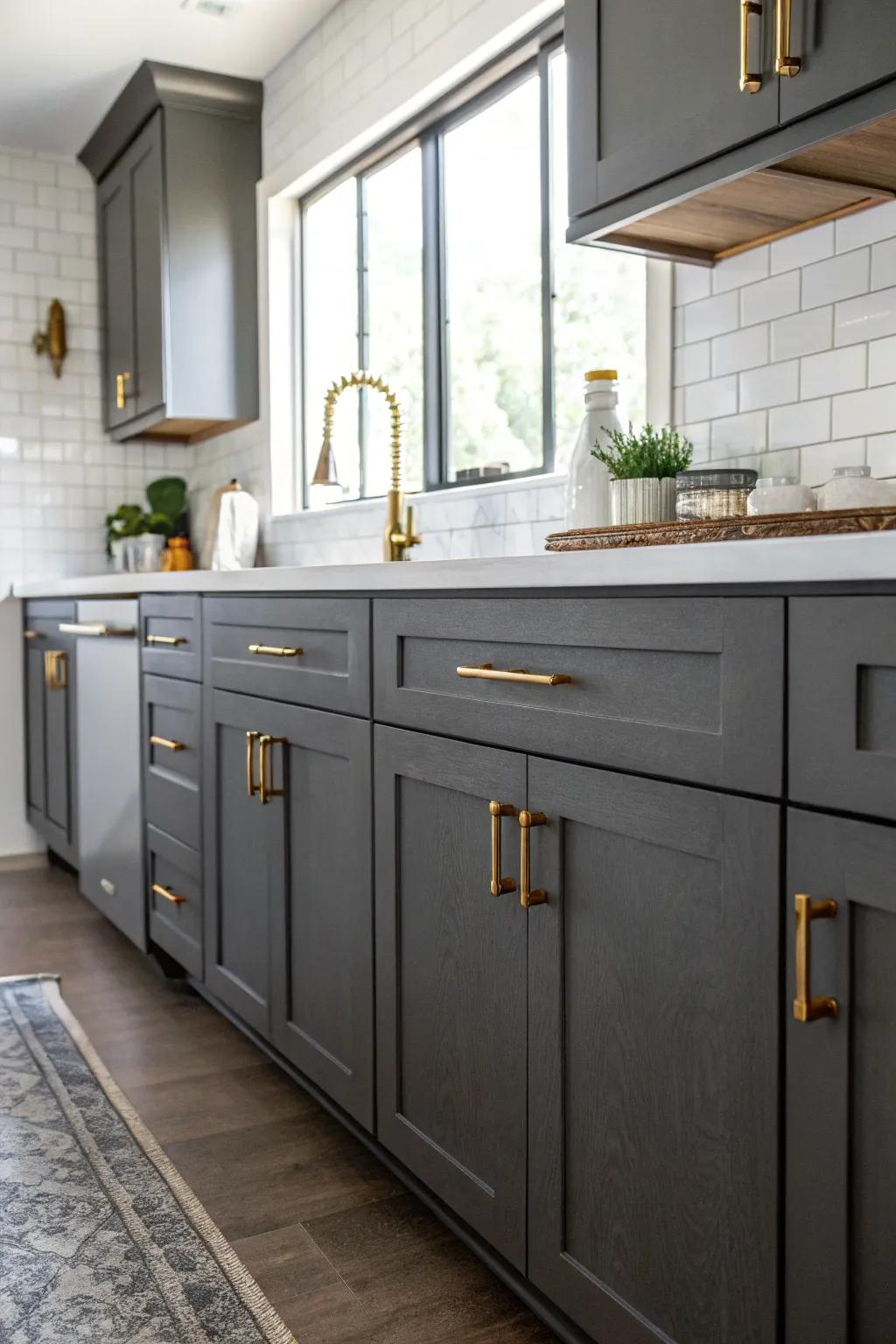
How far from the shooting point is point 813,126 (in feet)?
4.98

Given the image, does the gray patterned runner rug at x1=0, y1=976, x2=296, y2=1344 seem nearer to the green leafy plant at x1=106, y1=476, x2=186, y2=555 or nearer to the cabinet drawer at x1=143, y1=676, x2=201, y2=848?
the cabinet drawer at x1=143, y1=676, x2=201, y2=848

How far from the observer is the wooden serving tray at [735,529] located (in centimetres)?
116

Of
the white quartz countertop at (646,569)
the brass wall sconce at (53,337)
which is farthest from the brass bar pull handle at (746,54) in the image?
the brass wall sconce at (53,337)

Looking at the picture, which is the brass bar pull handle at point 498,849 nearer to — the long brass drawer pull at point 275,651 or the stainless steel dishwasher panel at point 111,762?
the long brass drawer pull at point 275,651

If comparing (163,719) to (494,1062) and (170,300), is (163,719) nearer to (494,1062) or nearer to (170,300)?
(494,1062)

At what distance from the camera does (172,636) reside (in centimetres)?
277

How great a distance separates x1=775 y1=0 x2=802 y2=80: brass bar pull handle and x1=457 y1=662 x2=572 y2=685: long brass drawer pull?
0.82 meters

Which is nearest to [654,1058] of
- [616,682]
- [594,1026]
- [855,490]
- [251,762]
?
[594,1026]

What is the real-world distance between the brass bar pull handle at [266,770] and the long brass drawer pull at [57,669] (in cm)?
190

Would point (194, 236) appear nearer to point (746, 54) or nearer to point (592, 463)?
point (592, 463)

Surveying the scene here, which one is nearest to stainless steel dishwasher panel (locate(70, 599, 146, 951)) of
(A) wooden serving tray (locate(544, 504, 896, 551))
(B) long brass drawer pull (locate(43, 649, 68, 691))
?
(B) long brass drawer pull (locate(43, 649, 68, 691))

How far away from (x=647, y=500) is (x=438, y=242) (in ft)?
5.40

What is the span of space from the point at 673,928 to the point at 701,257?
4.41ft

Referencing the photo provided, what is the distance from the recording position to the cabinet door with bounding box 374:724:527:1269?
148 cm
